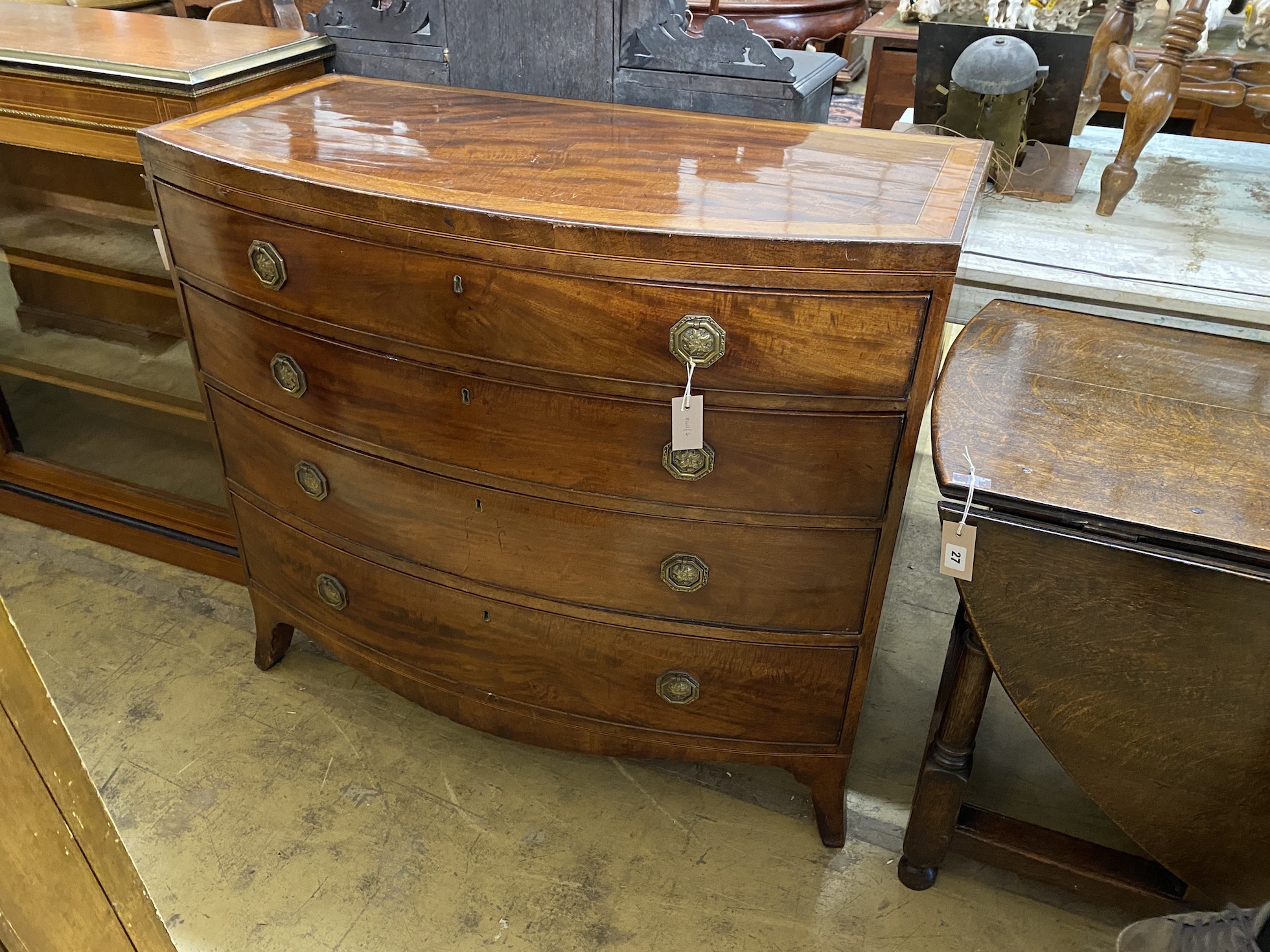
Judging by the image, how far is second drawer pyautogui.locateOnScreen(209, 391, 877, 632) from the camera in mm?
1392

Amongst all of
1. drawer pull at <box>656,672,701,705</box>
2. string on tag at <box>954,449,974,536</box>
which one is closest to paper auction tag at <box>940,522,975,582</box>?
string on tag at <box>954,449,974,536</box>

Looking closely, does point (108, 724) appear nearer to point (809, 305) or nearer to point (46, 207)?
point (46, 207)

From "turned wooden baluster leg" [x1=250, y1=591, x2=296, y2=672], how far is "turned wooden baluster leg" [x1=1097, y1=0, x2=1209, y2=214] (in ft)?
6.56

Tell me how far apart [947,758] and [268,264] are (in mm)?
1302

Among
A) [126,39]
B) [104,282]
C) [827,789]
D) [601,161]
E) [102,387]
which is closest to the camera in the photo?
[601,161]

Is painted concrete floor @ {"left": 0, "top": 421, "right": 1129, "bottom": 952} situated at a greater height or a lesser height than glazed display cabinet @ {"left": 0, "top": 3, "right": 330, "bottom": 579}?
lesser

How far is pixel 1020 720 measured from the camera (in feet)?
6.61

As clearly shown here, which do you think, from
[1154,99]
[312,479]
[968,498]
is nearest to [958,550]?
[968,498]

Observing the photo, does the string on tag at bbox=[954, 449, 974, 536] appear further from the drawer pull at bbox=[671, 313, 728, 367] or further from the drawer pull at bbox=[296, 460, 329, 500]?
the drawer pull at bbox=[296, 460, 329, 500]

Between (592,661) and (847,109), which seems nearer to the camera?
(592,661)

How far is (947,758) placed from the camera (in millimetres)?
1536

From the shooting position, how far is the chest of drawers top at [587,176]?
1.17 meters

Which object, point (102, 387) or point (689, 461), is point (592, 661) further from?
point (102, 387)

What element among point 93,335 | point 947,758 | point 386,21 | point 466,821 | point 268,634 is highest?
point 386,21
